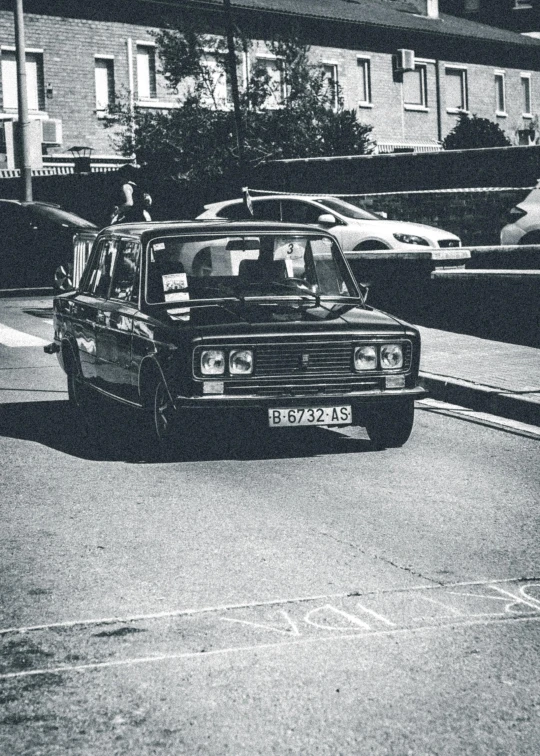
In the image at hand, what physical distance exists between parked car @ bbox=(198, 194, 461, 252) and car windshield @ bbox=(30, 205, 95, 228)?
8.61 ft

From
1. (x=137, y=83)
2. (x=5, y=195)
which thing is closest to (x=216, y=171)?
(x=5, y=195)

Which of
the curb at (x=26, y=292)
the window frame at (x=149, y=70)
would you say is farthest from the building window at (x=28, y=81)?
the curb at (x=26, y=292)

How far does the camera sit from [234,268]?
942cm

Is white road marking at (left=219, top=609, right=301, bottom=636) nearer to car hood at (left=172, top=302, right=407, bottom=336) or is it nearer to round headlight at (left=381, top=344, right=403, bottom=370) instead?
car hood at (left=172, top=302, right=407, bottom=336)

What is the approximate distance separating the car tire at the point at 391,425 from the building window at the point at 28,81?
29.2 metres

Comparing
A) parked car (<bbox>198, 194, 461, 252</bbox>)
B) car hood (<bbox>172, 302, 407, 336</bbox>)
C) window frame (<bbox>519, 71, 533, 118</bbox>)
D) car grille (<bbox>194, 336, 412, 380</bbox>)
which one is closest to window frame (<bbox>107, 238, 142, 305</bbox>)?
car hood (<bbox>172, 302, 407, 336</bbox>)

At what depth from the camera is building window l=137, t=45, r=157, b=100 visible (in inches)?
1563

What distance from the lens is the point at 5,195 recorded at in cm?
3369

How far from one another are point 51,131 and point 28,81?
2.60m

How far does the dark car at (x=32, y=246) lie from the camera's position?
81.1ft

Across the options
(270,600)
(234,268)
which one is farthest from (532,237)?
(270,600)

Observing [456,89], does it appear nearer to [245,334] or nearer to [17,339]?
[17,339]

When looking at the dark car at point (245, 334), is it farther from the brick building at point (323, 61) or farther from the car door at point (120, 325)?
the brick building at point (323, 61)

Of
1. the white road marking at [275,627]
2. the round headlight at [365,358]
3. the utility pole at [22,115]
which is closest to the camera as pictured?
the white road marking at [275,627]
